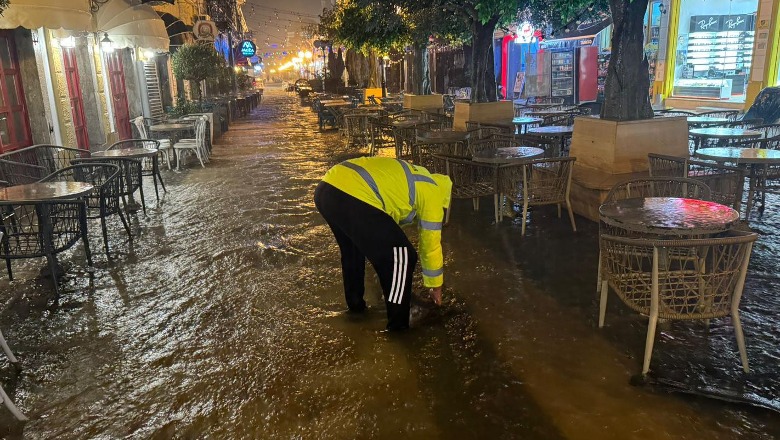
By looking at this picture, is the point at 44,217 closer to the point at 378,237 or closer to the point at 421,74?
the point at 378,237

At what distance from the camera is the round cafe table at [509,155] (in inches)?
252

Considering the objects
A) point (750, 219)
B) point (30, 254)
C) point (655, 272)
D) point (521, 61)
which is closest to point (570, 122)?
point (750, 219)

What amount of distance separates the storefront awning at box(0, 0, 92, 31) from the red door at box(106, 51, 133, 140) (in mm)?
6601

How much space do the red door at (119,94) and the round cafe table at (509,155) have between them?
10738mm

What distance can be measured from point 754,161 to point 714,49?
10912 mm

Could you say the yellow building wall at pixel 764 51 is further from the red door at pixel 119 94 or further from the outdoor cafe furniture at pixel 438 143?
the red door at pixel 119 94

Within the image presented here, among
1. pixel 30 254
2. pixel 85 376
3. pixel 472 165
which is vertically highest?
pixel 472 165

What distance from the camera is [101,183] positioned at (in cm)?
706

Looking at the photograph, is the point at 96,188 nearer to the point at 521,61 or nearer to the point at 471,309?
the point at 471,309

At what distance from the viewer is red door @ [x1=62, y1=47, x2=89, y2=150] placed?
454 inches

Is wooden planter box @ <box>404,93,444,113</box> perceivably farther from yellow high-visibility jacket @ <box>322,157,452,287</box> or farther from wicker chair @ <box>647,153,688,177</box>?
yellow high-visibility jacket @ <box>322,157,452,287</box>

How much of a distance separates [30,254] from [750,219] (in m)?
7.68

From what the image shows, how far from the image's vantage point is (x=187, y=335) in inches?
171

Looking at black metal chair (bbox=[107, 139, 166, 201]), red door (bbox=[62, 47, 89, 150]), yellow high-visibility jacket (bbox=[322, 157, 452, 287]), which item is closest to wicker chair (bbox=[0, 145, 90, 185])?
black metal chair (bbox=[107, 139, 166, 201])
